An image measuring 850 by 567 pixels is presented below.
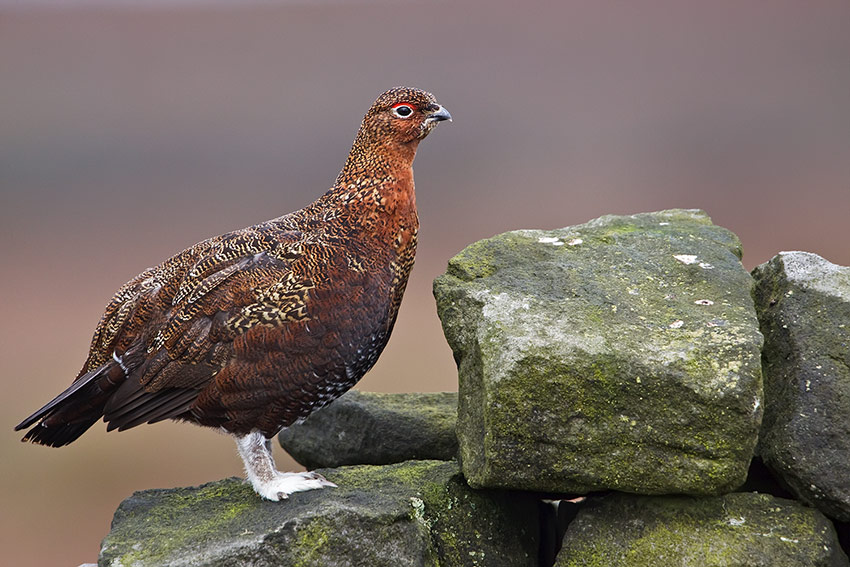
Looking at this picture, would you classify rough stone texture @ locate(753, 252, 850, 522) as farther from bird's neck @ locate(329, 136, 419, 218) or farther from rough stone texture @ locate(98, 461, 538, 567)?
bird's neck @ locate(329, 136, 419, 218)

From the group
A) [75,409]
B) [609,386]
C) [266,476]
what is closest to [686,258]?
[609,386]

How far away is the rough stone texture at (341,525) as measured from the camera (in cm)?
330

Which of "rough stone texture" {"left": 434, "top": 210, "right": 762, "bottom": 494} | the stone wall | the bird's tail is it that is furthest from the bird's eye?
the bird's tail

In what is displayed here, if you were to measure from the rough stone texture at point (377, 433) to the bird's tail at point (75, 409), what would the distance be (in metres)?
1.10

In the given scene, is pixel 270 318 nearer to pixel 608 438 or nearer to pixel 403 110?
pixel 403 110

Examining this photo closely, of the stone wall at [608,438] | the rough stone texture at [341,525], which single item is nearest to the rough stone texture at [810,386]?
the stone wall at [608,438]

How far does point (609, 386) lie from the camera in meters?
3.12

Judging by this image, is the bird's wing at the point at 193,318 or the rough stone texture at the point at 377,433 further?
the rough stone texture at the point at 377,433

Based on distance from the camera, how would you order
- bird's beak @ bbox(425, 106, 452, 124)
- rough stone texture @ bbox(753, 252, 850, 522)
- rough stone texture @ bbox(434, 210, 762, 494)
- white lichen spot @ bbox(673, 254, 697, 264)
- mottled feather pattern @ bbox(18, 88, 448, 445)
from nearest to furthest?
1. rough stone texture @ bbox(434, 210, 762, 494)
2. rough stone texture @ bbox(753, 252, 850, 522)
3. mottled feather pattern @ bbox(18, 88, 448, 445)
4. white lichen spot @ bbox(673, 254, 697, 264)
5. bird's beak @ bbox(425, 106, 452, 124)

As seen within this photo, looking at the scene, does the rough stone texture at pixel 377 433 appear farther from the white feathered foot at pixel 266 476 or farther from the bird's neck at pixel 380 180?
the bird's neck at pixel 380 180

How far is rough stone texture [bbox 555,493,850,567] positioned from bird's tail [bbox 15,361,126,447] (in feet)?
6.63

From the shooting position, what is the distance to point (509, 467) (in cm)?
323

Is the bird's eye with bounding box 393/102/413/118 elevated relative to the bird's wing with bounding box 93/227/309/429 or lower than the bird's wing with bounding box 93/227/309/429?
elevated

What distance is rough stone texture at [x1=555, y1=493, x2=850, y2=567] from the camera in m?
3.17
